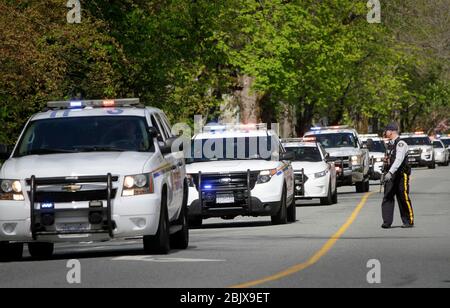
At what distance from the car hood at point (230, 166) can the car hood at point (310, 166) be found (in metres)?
7.73

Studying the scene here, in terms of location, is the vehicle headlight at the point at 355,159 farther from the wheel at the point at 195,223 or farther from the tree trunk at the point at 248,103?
the tree trunk at the point at 248,103

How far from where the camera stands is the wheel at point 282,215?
2522cm

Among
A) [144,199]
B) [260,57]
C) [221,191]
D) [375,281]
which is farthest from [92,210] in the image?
[260,57]

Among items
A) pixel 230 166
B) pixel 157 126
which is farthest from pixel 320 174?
pixel 157 126

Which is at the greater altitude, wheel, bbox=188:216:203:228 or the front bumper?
the front bumper

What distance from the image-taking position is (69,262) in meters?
16.9

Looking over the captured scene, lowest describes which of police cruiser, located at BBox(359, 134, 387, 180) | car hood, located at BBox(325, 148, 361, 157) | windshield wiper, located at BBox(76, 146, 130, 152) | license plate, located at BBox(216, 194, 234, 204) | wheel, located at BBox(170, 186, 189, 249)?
police cruiser, located at BBox(359, 134, 387, 180)

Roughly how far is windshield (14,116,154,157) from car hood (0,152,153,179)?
508mm

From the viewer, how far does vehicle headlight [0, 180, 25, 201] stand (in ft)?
56.2

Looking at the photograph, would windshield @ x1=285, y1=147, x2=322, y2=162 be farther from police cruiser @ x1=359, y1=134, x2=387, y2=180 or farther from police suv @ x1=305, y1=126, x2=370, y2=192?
police cruiser @ x1=359, y1=134, x2=387, y2=180

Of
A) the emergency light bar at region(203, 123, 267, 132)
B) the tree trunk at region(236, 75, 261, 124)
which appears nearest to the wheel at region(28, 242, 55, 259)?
the emergency light bar at region(203, 123, 267, 132)

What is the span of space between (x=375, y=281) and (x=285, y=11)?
139 feet

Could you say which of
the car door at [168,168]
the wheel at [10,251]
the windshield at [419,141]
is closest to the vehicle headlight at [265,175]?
the car door at [168,168]

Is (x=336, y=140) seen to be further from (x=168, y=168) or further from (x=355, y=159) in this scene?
(x=168, y=168)
